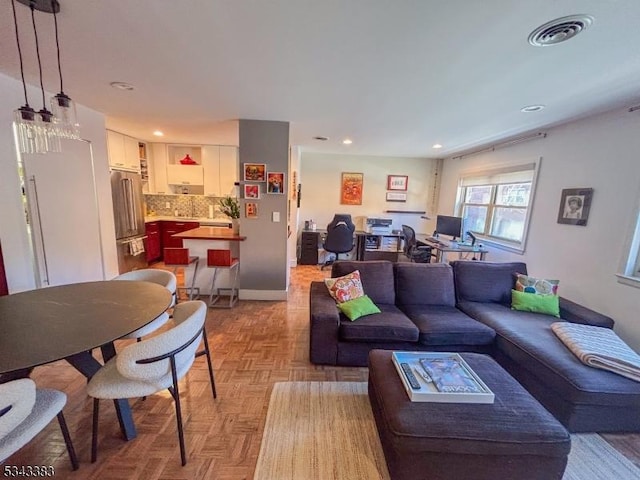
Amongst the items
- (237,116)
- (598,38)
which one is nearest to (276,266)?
(237,116)

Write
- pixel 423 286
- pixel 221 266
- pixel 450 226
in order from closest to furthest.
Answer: pixel 423 286, pixel 221 266, pixel 450 226

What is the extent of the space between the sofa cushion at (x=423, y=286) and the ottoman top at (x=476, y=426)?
50.9 inches

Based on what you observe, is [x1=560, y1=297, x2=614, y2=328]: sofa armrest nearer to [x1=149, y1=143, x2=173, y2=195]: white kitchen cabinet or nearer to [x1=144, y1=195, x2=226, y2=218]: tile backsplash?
[x1=144, y1=195, x2=226, y2=218]: tile backsplash

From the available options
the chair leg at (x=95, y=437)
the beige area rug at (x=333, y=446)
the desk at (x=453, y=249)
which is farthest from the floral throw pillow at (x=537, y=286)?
the chair leg at (x=95, y=437)

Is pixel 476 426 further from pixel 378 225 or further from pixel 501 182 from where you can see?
pixel 378 225

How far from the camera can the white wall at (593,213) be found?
246 cm

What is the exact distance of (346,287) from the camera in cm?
259

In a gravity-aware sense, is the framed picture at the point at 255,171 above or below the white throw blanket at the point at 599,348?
above

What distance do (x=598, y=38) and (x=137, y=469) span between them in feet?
11.4

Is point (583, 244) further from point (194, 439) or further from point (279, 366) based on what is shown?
point (194, 439)

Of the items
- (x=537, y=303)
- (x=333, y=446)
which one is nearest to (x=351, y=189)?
(x=537, y=303)

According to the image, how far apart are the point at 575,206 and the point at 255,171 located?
374 centimetres

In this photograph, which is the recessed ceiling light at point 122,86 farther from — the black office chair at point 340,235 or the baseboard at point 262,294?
the black office chair at point 340,235

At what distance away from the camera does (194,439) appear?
162 centimetres
